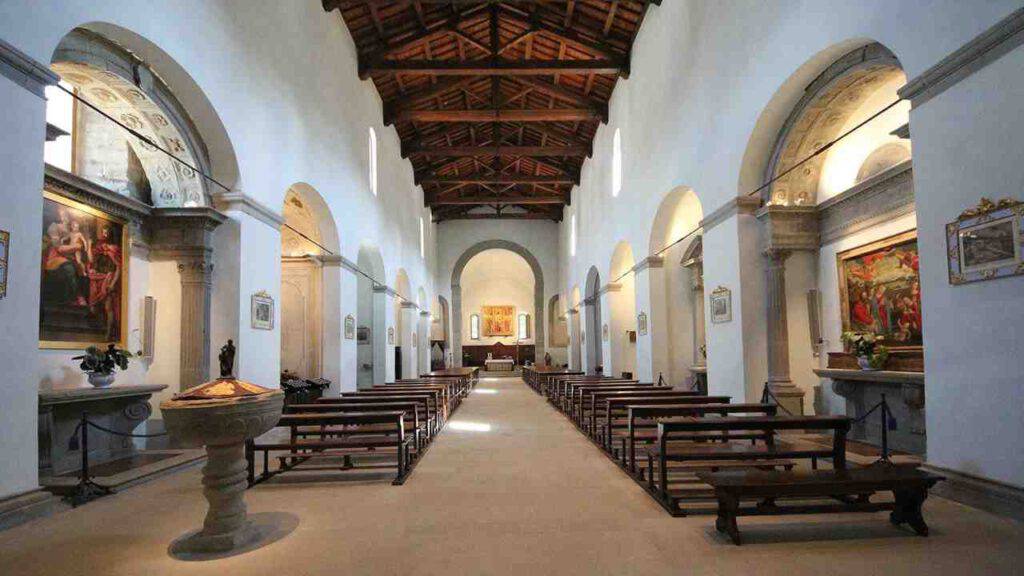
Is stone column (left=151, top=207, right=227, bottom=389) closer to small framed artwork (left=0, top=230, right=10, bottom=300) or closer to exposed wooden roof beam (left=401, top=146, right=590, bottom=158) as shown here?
small framed artwork (left=0, top=230, right=10, bottom=300)

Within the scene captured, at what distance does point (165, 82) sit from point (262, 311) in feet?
9.96

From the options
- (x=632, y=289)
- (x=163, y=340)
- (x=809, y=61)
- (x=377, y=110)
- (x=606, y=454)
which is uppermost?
(x=377, y=110)

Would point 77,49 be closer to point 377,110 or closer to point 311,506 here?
point 311,506

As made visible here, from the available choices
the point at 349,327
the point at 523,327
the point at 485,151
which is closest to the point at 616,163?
the point at 485,151

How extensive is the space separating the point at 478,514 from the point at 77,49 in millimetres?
5551

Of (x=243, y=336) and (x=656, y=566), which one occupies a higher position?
(x=243, y=336)

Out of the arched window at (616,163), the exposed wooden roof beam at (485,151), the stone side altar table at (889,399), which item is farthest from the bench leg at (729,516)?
the exposed wooden roof beam at (485,151)

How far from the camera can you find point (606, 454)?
6.97 metres

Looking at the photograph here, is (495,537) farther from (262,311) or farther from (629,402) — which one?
(262,311)

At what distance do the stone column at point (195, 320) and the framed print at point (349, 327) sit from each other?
4.81 metres

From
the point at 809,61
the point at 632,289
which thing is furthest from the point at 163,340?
the point at 632,289

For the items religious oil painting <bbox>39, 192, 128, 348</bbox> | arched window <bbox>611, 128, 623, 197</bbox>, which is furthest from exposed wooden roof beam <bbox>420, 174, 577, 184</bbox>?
religious oil painting <bbox>39, 192, 128, 348</bbox>

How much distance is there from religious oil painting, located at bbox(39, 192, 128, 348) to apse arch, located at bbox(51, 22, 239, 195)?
122 cm

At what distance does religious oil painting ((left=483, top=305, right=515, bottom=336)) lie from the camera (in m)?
32.6
